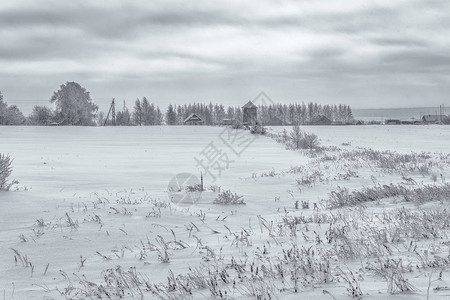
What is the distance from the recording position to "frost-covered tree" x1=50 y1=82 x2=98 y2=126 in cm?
7925

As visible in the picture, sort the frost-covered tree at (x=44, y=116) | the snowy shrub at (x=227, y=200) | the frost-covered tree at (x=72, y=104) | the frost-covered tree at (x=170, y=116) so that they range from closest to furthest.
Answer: the snowy shrub at (x=227, y=200) → the frost-covered tree at (x=72, y=104) → the frost-covered tree at (x=44, y=116) → the frost-covered tree at (x=170, y=116)

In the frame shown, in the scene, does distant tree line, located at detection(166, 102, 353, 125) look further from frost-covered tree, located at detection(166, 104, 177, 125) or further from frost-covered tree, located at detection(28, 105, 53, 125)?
frost-covered tree, located at detection(28, 105, 53, 125)

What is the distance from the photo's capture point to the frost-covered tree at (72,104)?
7925 cm

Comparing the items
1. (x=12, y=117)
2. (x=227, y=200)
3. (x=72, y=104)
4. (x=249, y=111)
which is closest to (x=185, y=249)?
(x=227, y=200)

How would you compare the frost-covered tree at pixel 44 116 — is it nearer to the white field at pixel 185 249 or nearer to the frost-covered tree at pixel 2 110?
the frost-covered tree at pixel 2 110

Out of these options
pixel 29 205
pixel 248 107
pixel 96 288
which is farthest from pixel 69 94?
pixel 96 288

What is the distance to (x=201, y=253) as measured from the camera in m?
4.98

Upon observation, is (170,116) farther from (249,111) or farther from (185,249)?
(185,249)

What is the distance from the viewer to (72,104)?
81188 mm

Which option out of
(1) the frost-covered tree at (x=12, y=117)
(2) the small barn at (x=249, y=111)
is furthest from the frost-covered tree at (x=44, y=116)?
(2) the small barn at (x=249, y=111)

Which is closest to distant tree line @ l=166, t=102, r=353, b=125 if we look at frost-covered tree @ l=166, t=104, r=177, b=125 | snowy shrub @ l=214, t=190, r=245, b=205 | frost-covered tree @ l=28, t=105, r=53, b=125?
frost-covered tree @ l=166, t=104, r=177, b=125

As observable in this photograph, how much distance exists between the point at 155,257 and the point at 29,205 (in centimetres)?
452

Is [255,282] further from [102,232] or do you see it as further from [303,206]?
[303,206]

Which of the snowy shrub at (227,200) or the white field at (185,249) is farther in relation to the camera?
the snowy shrub at (227,200)
